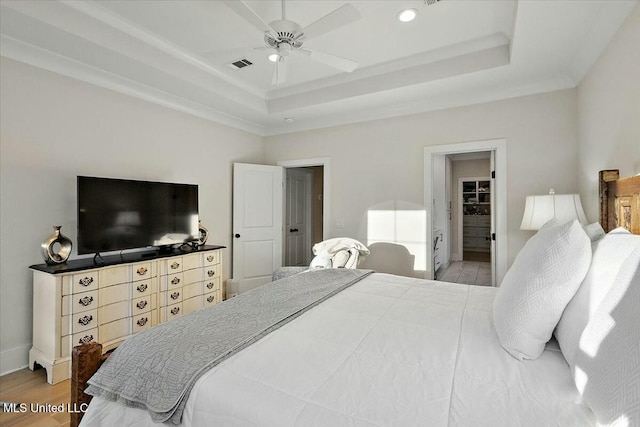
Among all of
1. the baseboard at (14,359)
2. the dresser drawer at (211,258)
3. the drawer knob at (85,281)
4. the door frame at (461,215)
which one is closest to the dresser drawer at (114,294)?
the drawer knob at (85,281)

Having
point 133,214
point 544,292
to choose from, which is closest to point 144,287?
point 133,214

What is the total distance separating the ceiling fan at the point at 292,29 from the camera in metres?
1.76

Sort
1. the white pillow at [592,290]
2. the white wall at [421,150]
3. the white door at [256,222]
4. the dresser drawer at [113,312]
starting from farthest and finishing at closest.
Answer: the white door at [256,222] < the white wall at [421,150] < the dresser drawer at [113,312] < the white pillow at [592,290]

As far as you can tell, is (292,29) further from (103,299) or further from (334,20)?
(103,299)

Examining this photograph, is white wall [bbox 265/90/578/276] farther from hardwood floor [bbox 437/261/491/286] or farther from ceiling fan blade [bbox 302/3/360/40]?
ceiling fan blade [bbox 302/3/360/40]

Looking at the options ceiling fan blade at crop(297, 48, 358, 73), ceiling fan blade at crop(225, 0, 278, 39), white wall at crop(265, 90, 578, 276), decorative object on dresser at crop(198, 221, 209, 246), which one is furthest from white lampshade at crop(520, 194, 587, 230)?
decorative object on dresser at crop(198, 221, 209, 246)

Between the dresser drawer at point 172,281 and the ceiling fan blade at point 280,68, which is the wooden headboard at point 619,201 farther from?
the dresser drawer at point 172,281

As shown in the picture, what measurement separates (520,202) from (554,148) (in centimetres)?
60

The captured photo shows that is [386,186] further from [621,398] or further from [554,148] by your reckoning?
[621,398]

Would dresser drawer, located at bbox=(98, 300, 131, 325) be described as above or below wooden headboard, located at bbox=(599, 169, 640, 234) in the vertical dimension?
below

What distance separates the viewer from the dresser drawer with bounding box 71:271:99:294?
2.31 m

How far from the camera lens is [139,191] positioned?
9.82 feet

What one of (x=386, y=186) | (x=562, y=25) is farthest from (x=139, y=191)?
(x=562, y=25)

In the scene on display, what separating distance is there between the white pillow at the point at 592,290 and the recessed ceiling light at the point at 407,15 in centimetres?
203
